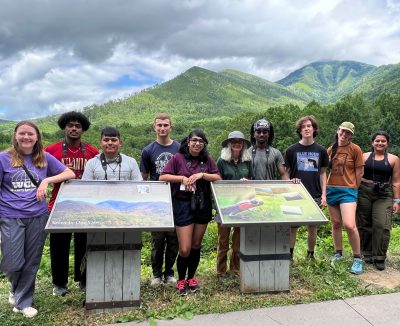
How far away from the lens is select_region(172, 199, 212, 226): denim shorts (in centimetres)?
443

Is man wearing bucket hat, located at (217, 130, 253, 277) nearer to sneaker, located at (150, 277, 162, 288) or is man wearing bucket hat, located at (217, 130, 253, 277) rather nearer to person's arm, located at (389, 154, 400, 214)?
sneaker, located at (150, 277, 162, 288)

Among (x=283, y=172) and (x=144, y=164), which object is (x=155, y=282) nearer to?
(x=144, y=164)

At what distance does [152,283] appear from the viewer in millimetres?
4863

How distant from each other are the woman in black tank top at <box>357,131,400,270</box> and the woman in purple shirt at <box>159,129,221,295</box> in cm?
244

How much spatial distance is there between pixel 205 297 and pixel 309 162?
225 centimetres

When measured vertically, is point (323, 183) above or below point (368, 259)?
above

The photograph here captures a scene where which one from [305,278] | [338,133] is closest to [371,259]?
[305,278]

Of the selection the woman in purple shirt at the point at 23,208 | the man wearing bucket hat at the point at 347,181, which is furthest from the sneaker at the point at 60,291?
the man wearing bucket hat at the point at 347,181

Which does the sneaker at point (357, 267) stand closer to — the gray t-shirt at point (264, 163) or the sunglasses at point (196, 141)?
the gray t-shirt at point (264, 163)

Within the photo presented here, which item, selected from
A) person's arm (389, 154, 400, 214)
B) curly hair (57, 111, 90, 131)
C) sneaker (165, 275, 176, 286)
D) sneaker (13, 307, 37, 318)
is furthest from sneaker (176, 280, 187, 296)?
person's arm (389, 154, 400, 214)

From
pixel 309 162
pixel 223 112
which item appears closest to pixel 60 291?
pixel 309 162

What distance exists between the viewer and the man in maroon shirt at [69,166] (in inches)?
177

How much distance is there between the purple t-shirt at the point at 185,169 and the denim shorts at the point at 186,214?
8 centimetres

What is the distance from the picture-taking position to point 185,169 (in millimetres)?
4441
